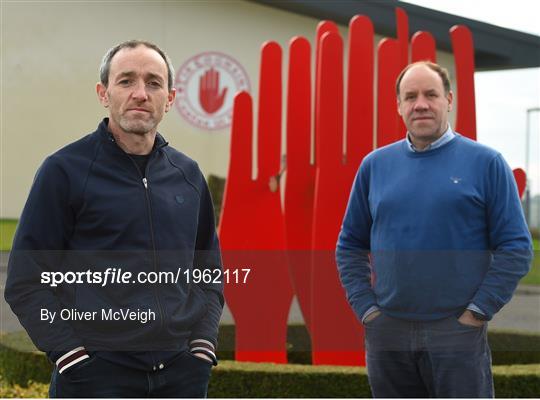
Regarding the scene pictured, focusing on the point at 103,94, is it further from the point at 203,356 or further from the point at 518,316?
the point at 518,316

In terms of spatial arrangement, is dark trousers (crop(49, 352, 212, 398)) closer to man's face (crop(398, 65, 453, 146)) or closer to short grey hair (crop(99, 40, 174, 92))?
short grey hair (crop(99, 40, 174, 92))

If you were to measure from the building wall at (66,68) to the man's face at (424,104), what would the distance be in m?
7.60

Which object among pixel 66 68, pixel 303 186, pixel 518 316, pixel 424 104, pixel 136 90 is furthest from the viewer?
pixel 66 68

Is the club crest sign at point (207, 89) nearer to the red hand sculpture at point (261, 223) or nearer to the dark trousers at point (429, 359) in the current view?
the red hand sculpture at point (261, 223)

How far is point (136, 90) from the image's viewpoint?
196 cm

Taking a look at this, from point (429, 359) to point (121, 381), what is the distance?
95 centimetres

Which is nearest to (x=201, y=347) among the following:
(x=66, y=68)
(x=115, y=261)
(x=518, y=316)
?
(x=115, y=261)

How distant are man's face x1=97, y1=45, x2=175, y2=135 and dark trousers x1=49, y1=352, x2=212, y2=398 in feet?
1.95

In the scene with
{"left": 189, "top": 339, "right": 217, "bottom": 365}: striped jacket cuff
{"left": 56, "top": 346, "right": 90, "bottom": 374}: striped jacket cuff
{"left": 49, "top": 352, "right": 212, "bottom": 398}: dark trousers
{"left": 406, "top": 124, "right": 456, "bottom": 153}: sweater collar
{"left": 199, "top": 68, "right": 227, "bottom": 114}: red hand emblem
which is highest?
{"left": 199, "top": 68, "right": 227, "bottom": 114}: red hand emblem

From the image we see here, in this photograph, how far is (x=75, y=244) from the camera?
1882 mm

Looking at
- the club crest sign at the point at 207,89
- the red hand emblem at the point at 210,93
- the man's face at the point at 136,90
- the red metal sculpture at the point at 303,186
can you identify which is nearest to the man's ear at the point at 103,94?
the man's face at the point at 136,90

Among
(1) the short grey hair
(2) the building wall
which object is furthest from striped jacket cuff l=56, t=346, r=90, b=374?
(2) the building wall

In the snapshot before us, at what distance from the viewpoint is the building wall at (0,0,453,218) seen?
31.5 ft

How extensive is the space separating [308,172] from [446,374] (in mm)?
3163
